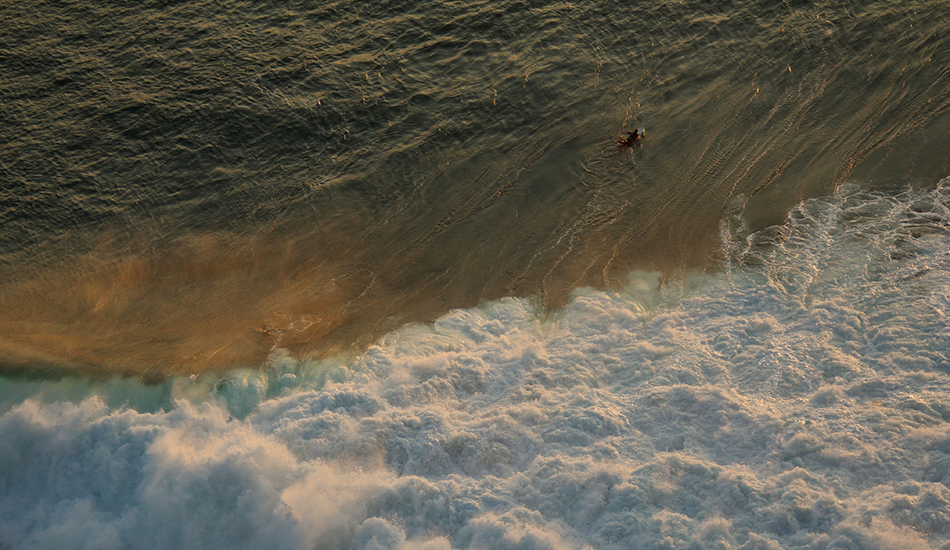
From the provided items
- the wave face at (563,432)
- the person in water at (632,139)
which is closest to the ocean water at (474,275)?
the wave face at (563,432)

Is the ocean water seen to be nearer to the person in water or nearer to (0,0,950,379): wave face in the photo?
(0,0,950,379): wave face

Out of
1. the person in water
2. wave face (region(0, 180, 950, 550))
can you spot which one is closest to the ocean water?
wave face (region(0, 180, 950, 550))

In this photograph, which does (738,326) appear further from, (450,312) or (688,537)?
(450,312)

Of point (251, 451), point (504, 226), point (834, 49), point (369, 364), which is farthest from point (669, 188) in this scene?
point (251, 451)

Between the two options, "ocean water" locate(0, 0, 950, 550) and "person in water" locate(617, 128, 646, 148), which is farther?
"person in water" locate(617, 128, 646, 148)

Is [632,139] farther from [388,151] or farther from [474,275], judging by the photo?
[388,151]
